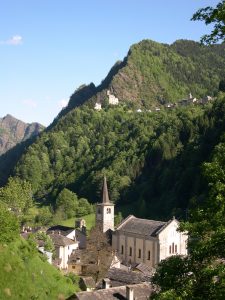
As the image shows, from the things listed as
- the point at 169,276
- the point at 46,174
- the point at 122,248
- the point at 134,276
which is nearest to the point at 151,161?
the point at 46,174

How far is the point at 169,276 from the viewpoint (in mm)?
14922

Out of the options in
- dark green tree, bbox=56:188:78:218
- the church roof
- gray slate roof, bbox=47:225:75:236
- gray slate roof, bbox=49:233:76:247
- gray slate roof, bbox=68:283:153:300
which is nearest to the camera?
gray slate roof, bbox=68:283:153:300

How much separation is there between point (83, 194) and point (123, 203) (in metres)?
16.1

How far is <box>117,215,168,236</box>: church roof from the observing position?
80688mm

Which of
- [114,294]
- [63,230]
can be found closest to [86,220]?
[63,230]

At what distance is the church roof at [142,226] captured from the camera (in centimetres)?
8069

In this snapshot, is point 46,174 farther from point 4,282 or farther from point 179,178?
point 4,282

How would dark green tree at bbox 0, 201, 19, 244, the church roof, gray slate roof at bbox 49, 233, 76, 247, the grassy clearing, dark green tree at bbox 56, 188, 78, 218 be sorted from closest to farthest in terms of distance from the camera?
dark green tree at bbox 0, 201, 19, 244, the church roof, gray slate roof at bbox 49, 233, 76, 247, the grassy clearing, dark green tree at bbox 56, 188, 78, 218

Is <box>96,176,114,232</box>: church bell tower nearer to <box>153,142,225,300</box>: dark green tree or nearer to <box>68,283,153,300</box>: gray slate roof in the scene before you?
<box>68,283,153,300</box>: gray slate roof

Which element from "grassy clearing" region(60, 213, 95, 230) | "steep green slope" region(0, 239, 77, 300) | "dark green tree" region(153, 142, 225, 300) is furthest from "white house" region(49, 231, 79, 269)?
"dark green tree" region(153, 142, 225, 300)

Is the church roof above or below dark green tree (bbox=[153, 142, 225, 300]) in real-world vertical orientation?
above

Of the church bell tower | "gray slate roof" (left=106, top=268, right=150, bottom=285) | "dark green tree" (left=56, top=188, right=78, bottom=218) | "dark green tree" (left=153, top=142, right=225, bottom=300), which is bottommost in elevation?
"gray slate roof" (left=106, top=268, right=150, bottom=285)

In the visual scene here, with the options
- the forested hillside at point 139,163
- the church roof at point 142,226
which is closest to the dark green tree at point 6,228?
the church roof at point 142,226

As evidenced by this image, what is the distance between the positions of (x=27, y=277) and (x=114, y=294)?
6.55 meters
